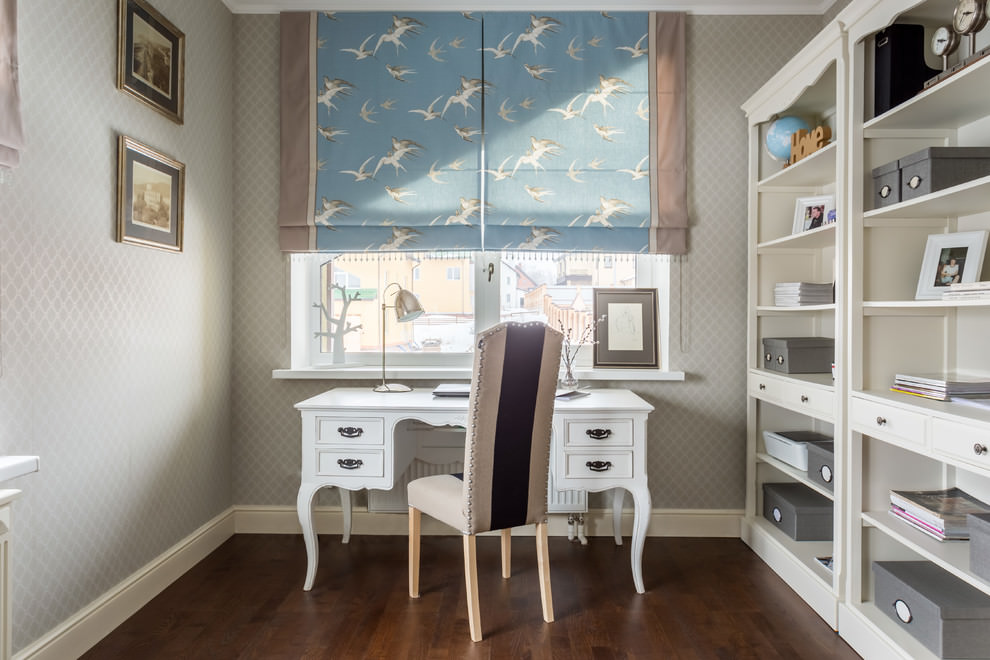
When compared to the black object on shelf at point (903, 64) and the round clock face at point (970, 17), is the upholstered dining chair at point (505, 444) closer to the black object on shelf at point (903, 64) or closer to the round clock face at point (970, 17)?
the black object on shelf at point (903, 64)

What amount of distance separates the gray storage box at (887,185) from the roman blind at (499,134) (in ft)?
3.31

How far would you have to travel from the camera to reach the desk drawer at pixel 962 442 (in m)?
1.52

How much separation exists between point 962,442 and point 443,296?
2.24 m

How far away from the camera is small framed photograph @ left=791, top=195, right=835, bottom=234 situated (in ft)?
8.38

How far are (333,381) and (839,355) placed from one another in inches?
88.2

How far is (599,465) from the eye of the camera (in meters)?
2.48

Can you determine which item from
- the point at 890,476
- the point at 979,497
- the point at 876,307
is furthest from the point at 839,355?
the point at 979,497

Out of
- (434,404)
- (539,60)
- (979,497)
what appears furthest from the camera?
(539,60)

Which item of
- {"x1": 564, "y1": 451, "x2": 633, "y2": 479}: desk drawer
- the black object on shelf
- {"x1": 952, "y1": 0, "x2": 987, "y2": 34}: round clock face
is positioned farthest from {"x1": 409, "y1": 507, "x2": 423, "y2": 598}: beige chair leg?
{"x1": 952, "y1": 0, "x2": 987, "y2": 34}: round clock face

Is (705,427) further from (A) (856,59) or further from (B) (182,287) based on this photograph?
(B) (182,287)

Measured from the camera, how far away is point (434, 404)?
2.50 m

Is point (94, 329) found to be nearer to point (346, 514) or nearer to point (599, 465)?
point (346, 514)

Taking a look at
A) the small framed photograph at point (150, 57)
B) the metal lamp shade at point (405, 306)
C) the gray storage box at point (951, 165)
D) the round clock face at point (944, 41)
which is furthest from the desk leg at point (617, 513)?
the small framed photograph at point (150, 57)

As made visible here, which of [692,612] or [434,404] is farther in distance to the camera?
[434,404]
